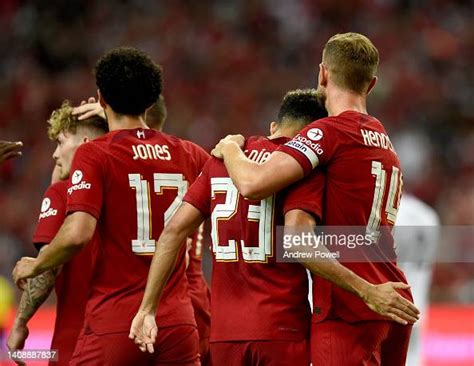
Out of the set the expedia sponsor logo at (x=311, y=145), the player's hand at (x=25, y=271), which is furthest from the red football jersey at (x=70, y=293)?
the expedia sponsor logo at (x=311, y=145)

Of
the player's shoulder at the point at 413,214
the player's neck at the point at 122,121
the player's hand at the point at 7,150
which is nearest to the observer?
the player's neck at the point at 122,121

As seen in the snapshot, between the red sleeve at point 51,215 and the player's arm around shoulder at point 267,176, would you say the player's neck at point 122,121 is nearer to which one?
the red sleeve at point 51,215

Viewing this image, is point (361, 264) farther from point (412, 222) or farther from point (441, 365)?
point (441, 365)

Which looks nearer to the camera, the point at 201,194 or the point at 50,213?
the point at 201,194

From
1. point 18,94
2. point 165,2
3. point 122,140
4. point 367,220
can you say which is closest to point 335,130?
point 367,220

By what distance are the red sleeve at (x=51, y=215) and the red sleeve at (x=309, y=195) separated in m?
1.26

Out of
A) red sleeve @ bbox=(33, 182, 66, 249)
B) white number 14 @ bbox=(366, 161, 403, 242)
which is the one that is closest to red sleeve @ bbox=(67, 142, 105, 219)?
red sleeve @ bbox=(33, 182, 66, 249)

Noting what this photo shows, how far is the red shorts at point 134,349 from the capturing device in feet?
16.1

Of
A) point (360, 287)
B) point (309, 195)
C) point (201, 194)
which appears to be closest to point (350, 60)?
point (309, 195)

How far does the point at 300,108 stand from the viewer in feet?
16.2

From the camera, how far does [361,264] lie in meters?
4.62

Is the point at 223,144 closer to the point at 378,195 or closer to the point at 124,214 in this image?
the point at 124,214

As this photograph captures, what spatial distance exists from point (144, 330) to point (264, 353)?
20.8 inches

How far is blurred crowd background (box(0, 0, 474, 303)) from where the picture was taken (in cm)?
1427
